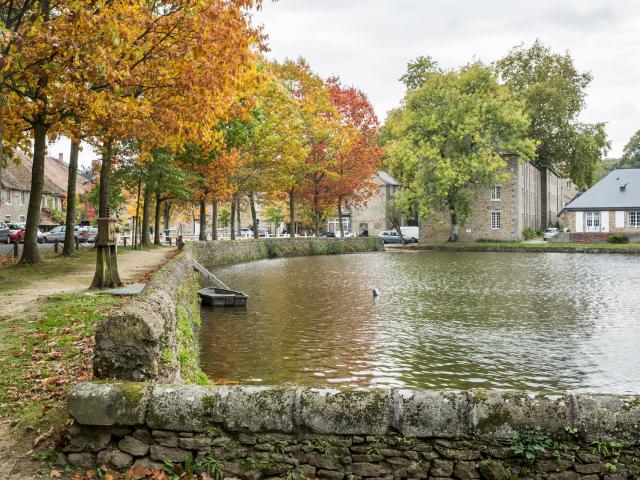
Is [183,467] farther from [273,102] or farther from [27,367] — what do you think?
[273,102]

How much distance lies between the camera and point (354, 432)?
5.10 meters

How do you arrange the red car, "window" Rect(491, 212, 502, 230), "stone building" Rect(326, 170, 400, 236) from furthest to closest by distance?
"stone building" Rect(326, 170, 400, 236)
"window" Rect(491, 212, 502, 230)
the red car

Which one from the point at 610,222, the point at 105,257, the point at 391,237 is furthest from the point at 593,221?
the point at 105,257

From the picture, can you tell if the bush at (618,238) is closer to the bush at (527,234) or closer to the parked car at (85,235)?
the bush at (527,234)

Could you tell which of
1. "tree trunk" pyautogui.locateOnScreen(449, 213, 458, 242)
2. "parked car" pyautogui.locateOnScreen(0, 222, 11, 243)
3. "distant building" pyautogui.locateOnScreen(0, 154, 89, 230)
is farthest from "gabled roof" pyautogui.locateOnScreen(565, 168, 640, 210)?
"distant building" pyautogui.locateOnScreen(0, 154, 89, 230)

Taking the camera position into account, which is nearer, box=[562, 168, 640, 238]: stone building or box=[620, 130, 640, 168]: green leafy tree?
box=[562, 168, 640, 238]: stone building

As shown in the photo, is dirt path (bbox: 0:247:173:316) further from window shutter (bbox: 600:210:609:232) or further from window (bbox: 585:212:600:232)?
window (bbox: 585:212:600:232)

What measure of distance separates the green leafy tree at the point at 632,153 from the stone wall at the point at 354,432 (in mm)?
104097

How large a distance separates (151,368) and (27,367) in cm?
213

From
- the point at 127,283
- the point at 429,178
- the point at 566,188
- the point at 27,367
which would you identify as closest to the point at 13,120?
the point at 127,283

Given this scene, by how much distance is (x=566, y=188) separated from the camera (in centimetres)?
10188

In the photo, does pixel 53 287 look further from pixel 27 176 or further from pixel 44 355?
pixel 27 176

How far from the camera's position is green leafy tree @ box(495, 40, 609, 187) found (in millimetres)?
66062

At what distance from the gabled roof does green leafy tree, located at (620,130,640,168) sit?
3625cm
